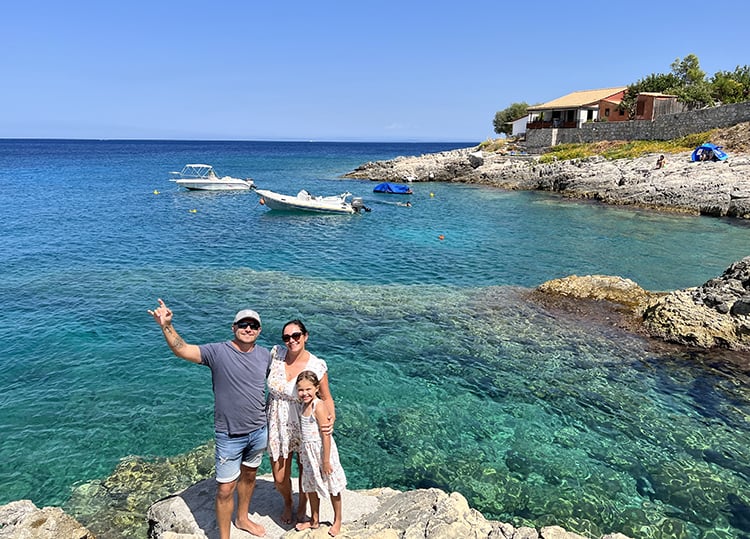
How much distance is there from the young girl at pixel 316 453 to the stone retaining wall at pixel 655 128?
52.7m

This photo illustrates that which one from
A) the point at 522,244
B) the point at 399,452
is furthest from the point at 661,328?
the point at 522,244

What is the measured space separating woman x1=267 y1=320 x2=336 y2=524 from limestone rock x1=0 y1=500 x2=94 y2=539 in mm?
2915

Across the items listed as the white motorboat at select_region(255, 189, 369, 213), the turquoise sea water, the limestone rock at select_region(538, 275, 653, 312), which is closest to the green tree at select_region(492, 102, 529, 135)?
the white motorboat at select_region(255, 189, 369, 213)

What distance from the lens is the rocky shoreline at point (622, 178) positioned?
34.2m

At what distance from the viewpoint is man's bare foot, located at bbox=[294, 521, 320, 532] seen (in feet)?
18.1

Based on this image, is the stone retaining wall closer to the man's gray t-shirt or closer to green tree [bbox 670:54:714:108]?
green tree [bbox 670:54:714:108]

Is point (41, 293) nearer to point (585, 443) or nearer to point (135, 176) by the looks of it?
point (585, 443)

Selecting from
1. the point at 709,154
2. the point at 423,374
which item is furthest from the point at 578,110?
the point at 423,374

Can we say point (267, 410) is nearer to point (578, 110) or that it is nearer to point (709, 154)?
point (709, 154)

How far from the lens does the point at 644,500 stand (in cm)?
764

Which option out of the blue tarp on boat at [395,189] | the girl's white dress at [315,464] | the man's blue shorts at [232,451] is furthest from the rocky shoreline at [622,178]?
the man's blue shorts at [232,451]

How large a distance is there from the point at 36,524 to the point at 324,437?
400cm

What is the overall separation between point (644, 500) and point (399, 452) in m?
3.94

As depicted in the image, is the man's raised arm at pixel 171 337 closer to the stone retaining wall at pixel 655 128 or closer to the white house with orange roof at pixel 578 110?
the stone retaining wall at pixel 655 128
